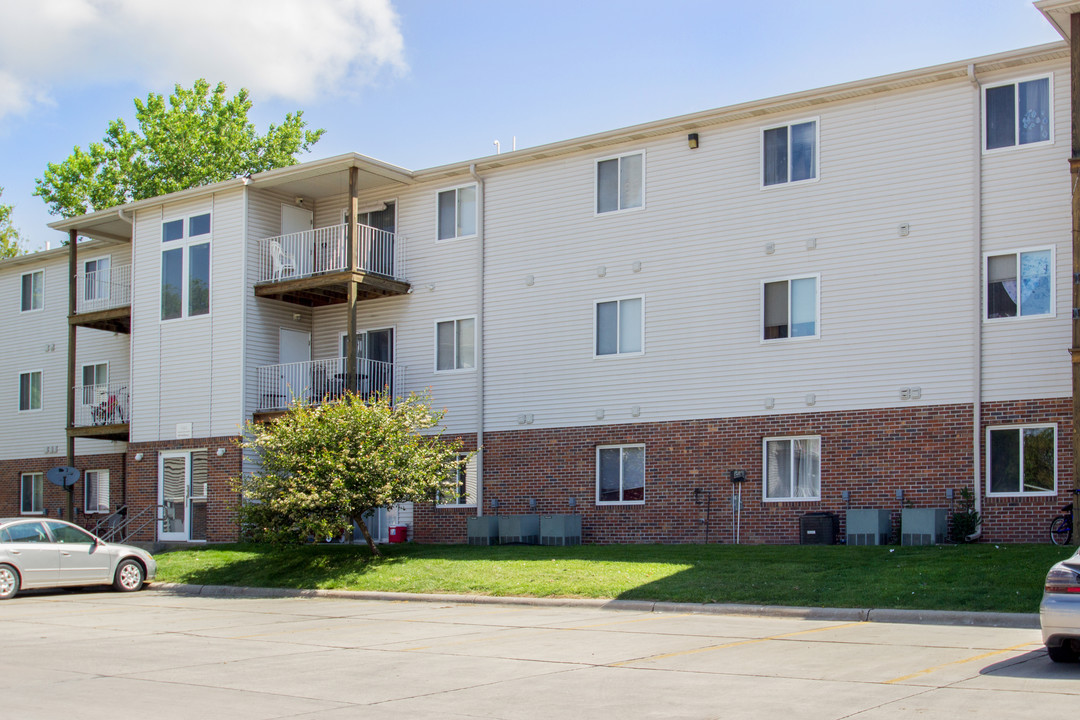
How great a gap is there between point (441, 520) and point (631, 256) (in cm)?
753

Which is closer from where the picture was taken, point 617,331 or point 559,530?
point 559,530

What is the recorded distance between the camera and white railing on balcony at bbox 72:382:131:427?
3045 centimetres

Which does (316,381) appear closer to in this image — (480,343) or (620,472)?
(480,343)

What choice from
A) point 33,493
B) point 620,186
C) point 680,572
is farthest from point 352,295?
point 33,493

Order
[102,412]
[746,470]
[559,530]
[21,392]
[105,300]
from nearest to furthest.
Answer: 1. [746,470]
2. [559,530]
3. [102,412]
4. [105,300]
5. [21,392]

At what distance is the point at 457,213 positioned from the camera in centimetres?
2630

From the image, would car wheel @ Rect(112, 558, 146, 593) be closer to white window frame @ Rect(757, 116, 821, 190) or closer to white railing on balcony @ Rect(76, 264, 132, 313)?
white railing on balcony @ Rect(76, 264, 132, 313)

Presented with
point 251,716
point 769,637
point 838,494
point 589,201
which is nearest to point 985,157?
point 838,494

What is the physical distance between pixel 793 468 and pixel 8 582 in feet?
46.7

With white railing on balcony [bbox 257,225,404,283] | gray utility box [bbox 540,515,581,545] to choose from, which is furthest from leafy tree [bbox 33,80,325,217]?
gray utility box [bbox 540,515,581,545]

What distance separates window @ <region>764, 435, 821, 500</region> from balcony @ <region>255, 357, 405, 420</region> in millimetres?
9059

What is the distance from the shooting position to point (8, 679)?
33.1 ft

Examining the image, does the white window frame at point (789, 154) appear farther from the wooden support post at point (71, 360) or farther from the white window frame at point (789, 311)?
the wooden support post at point (71, 360)

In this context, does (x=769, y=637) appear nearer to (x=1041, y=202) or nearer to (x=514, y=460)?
(x=1041, y=202)
